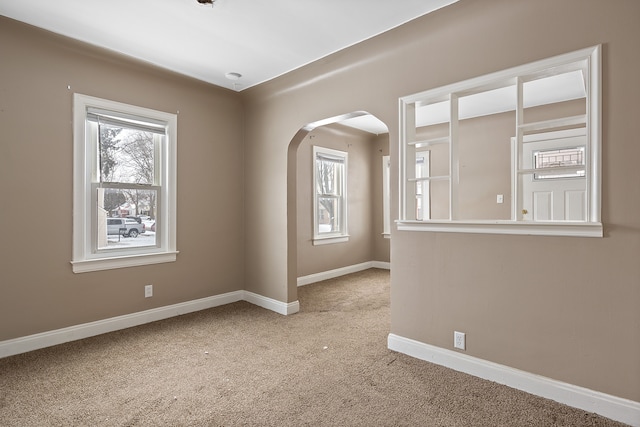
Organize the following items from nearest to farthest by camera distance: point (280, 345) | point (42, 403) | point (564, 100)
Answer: point (42, 403)
point (280, 345)
point (564, 100)

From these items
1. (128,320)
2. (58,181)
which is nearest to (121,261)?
(128,320)

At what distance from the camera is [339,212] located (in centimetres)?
Result: 610

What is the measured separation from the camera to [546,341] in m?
2.17

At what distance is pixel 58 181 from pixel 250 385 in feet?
7.91

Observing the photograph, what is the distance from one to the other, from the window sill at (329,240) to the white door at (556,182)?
2.79 metres

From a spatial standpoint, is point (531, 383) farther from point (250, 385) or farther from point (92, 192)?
point (92, 192)

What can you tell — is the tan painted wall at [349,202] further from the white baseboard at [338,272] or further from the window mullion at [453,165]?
the window mullion at [453,165]

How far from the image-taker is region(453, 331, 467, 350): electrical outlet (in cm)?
252

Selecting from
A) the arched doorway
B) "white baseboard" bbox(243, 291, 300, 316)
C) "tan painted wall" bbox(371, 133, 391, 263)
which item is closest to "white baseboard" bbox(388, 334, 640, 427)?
"white baseboard" bbox(243, 291, 300, 316)

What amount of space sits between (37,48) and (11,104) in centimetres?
53

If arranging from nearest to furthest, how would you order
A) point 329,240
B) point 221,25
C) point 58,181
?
point 221,25, point 58,181, point 329,240

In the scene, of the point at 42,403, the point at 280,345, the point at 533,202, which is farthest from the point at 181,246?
the point at 533,202

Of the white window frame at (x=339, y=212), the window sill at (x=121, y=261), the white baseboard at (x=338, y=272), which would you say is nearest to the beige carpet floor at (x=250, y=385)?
the window sill at (x=121, y=261)

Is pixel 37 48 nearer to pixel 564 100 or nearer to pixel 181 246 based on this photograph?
pixel 181 246
